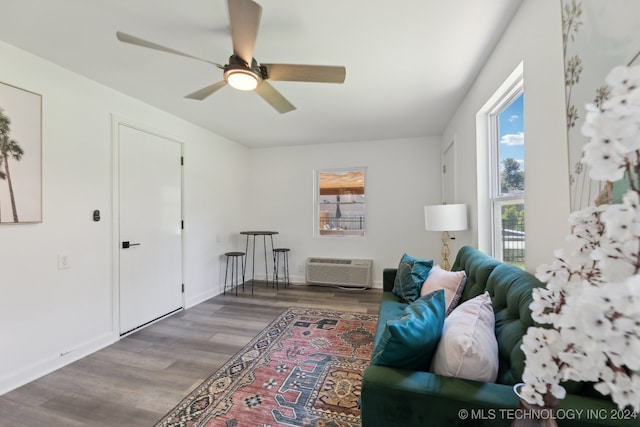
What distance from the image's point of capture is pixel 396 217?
14.7 ft

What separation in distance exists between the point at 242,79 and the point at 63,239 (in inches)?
81.4

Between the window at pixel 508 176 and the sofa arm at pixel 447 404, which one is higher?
the window at pixel 508 176

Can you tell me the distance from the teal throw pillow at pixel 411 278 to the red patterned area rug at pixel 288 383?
0.60 m

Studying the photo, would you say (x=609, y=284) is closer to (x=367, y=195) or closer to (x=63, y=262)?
(x=63, y=262)

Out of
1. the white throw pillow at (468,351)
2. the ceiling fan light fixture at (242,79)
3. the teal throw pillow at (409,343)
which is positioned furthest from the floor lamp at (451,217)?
the ceiling fan light fixture at (242,79)

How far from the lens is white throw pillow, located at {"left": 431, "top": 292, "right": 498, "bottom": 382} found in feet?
3.33

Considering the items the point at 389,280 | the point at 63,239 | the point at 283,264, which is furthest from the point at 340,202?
the point at 63,239

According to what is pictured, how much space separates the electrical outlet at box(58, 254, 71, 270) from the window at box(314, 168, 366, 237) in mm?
3316

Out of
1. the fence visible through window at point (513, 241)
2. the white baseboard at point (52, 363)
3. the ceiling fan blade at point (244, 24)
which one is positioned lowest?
the white baseboard at point (52, 363)

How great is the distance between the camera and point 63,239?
2258mm

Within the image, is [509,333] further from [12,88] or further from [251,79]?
[12,88]

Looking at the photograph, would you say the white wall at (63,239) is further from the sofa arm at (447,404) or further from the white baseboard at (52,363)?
the sofa arm at (447,404)

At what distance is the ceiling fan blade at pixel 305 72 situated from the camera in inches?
67.9

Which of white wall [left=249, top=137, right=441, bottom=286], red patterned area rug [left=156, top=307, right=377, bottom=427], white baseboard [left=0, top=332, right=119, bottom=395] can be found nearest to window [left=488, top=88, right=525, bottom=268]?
red patterned area rug [left=156, top=307, right=377, bottom=427]
